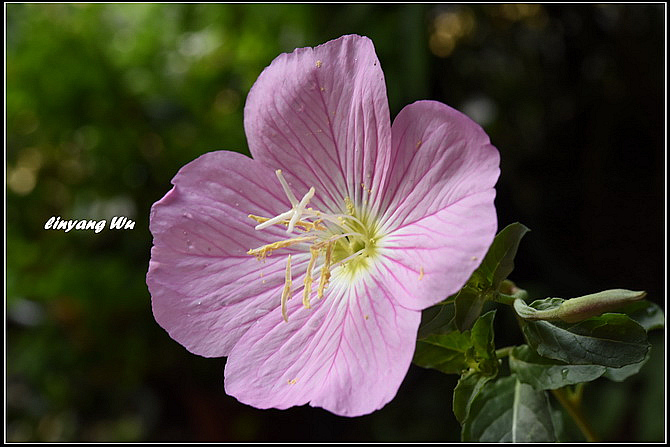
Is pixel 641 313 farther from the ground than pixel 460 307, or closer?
closer

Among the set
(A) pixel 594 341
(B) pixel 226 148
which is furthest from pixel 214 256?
(B) pixel 226 148

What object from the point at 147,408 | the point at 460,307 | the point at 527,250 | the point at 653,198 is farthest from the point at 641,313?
the point at 147,408

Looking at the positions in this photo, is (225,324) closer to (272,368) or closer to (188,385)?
(272,368)

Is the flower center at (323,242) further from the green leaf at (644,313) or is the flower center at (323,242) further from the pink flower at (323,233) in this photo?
the green leaf at (644,313)

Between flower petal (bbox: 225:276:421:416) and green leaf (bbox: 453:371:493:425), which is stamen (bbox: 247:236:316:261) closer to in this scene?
flower petal (bbox: 225:276:421:416)

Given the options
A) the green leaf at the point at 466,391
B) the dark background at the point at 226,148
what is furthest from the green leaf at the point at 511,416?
the dark background at the point at 226,148
